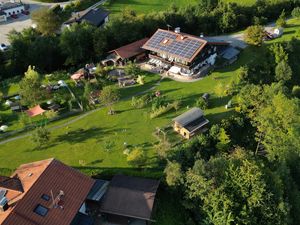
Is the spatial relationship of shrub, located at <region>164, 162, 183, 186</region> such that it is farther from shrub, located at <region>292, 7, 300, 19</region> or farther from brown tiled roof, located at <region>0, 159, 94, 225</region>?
shrub, located at <region>292, 7, 300, 19</region>

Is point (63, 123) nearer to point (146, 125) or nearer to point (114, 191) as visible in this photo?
point (146, 125)

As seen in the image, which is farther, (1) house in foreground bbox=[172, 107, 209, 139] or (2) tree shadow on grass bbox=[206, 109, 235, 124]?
(2) tree shadow on grass bbox=[206, 109, 235, 124]

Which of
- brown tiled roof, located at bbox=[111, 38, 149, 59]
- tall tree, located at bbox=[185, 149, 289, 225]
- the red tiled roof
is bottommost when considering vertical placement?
the red tiled roof

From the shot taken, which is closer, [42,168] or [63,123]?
[42,168]

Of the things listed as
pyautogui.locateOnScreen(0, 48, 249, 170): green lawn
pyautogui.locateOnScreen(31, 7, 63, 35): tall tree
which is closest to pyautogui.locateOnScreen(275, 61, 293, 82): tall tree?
pyautogui.locateOnScreen(0, 48, 249, 170): green lawn

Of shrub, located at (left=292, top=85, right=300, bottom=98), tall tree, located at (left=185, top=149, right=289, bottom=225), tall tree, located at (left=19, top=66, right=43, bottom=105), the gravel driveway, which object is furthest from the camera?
the gravel driveway

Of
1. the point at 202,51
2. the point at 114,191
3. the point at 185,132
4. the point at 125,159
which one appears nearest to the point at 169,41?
the point at 202,51

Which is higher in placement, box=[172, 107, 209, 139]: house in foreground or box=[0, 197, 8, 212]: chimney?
box=[0, 197, 8, 212]: chimney

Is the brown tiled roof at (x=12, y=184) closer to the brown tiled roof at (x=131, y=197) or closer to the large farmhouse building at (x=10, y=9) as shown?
the brown tiled roof at (x=131, y=197)
